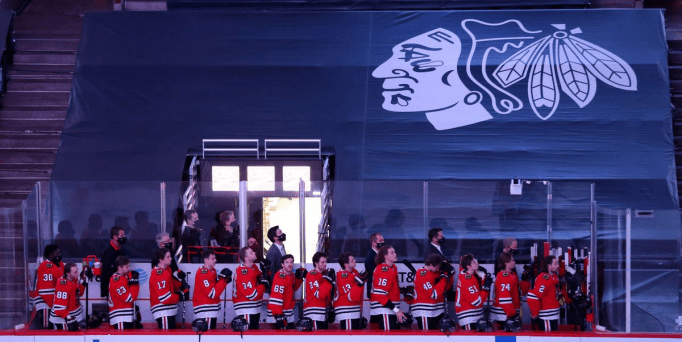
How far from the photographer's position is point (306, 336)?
41.2 feet

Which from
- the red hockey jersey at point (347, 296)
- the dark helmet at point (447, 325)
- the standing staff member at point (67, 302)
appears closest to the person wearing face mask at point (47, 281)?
the standing staff member at point (67, 302)

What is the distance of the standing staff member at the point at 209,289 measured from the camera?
1284 centimetres

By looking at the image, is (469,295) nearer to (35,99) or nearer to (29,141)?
(29,141)

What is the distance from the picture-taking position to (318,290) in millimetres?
12773

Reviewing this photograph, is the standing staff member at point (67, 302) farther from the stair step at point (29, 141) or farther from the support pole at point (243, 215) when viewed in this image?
the stair step at point (29, 141)

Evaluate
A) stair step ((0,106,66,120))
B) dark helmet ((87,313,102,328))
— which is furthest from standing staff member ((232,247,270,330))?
stair step ((0,106,66,120))

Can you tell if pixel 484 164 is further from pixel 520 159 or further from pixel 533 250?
pixel 533 250

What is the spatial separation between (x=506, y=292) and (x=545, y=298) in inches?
21.4

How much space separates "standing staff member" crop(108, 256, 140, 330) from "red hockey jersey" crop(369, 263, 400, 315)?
11.2 ft

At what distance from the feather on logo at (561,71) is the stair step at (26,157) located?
9.00 metres

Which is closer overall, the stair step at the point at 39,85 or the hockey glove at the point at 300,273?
the hockey glove at the point at 300,273

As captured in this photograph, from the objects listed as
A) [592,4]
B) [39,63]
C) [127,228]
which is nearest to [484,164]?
[592,4]

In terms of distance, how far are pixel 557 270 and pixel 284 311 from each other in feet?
13.0

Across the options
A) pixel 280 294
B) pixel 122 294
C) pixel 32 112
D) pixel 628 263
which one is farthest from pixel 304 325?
pixel 32 112
